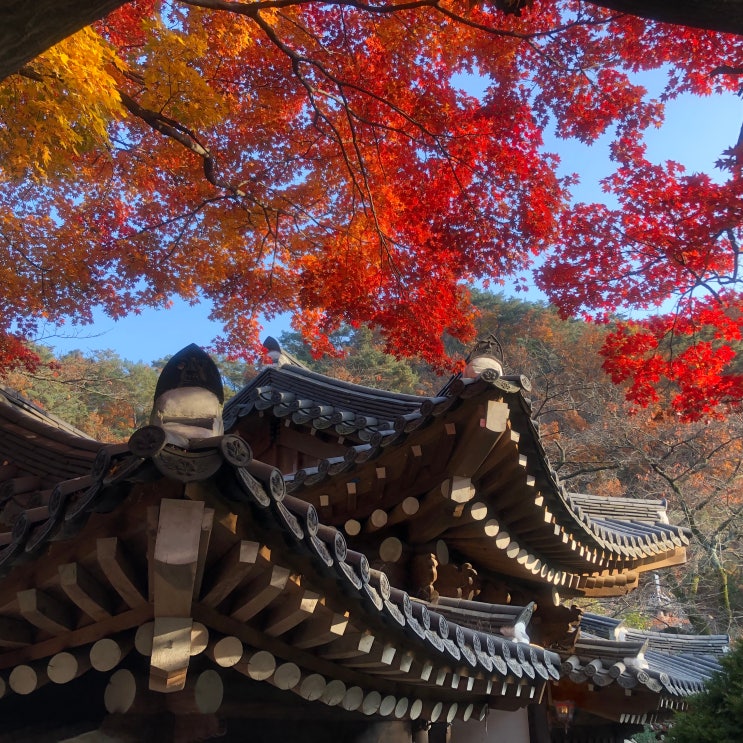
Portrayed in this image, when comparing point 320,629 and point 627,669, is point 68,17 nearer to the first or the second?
point 320,629

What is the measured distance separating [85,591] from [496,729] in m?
4.92

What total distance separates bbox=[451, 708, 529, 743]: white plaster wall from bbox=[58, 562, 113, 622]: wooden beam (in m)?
4.27

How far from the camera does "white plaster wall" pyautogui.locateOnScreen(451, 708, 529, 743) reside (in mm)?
5746

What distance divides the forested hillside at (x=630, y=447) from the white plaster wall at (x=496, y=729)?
1069cm

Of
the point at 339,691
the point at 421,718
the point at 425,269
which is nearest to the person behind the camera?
the point at 339,691

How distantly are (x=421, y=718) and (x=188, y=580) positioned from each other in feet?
8.55

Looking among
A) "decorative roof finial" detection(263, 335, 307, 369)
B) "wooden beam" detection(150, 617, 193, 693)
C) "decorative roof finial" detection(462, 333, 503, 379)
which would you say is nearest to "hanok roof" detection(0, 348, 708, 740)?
"wooden beam" detection(150, 617, 193, 693)

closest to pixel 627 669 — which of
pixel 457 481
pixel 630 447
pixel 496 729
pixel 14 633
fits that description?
pixel 496 729

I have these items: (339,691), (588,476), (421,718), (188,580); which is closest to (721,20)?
(188,580)

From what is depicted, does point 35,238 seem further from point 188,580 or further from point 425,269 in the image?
point 188,580

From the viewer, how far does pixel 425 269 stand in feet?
31.3

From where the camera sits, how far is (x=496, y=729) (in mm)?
5973

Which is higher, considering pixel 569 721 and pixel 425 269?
pixel 425 269

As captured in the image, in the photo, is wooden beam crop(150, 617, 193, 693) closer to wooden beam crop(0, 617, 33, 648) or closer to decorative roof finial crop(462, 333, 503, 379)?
wooden beam crop(0, 617, 33, 648)
